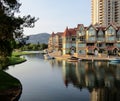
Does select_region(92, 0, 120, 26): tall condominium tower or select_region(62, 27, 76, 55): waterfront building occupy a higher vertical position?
select_region(92, 0, 120, 26): tall condominium tower

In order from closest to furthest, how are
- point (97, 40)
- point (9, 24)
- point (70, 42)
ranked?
point (9, 24), point (97, 40), point (70, 42)

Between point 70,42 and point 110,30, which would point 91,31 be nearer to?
point 110,30

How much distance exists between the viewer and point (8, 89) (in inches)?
1508

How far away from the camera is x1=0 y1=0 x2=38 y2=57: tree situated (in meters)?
36.4

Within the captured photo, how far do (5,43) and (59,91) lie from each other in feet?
44.7

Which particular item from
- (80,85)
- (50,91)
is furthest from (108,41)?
(50,91)

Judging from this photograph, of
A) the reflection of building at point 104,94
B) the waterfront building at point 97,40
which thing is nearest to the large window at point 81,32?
the waterfront building at point 97,40

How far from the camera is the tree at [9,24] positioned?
36.4 meters

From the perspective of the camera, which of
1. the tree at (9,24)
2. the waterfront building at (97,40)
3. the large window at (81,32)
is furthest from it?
the large window at (81,32)

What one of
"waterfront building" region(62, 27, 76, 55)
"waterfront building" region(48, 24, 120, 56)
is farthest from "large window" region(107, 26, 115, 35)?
"waterfront building" region(62, 27, 76, 55)

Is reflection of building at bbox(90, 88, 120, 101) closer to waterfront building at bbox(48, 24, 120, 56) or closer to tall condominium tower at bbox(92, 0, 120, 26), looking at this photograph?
waterfront building at bbox(48, 24, 120, 56)

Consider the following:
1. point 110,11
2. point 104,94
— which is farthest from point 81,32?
point 104,94

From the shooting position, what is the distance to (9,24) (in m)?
36.8

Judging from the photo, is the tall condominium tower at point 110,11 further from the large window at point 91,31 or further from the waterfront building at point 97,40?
the large window at point 91,31
